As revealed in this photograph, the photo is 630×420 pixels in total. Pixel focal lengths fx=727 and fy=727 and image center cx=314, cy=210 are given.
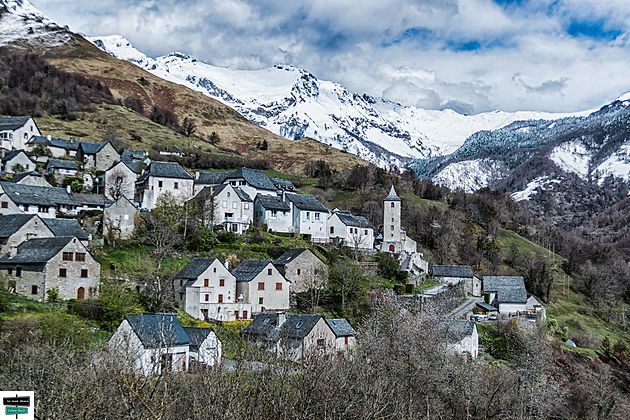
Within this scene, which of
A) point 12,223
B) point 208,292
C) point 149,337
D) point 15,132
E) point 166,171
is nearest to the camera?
point 149,337

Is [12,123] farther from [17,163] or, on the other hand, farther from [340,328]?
[340,328]

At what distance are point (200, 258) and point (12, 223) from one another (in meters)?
15.0

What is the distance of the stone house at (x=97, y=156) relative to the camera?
9385 cm

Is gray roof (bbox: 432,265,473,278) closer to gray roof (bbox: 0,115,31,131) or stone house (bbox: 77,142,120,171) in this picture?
stone house (bbox: 77,142,120,171)

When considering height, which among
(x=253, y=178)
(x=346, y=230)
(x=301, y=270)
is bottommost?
(x=301, y=270)

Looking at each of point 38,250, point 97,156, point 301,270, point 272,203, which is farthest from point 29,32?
point 38,250

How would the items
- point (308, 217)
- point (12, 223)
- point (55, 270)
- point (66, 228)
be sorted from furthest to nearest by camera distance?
point (308, 217)
point (66, 228)
point (12, 223)
point (55, 270)

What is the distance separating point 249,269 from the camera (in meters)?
63.2

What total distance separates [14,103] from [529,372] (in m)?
108

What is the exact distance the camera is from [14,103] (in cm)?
13225

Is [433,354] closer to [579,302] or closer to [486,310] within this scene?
[486,310]

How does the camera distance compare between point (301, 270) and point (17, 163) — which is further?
point (17, 163)

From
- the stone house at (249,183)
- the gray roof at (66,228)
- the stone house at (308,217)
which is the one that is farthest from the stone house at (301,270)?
the stone house at (249,183)

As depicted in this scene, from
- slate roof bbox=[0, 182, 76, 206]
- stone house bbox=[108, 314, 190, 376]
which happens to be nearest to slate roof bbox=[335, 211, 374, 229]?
slate roof bbox=[0, 182, 76, 206]
